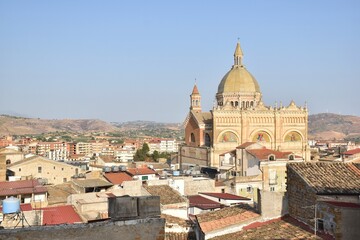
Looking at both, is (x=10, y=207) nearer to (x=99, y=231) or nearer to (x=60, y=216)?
(x=60, y=216)

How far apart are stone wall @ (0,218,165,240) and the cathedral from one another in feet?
150

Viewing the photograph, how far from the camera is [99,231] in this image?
703 centimetres

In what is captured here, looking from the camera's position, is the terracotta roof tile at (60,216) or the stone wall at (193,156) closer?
Result: the terracotta roof tile at (60,216)

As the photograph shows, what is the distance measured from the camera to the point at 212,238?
13.9m

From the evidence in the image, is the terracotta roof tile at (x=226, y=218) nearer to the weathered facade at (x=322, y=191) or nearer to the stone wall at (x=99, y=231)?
the weathered facade at (x=322, y=191)

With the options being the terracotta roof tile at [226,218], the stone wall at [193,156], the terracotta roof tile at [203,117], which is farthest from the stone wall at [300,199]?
the terracotta roof tile at [203,117]

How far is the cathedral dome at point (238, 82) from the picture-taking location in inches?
2522

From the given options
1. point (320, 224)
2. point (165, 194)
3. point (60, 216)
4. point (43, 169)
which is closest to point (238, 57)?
point (43, 169)

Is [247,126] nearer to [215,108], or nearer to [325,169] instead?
[215,108]

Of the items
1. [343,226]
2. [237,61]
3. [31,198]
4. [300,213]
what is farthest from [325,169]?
[237,61]

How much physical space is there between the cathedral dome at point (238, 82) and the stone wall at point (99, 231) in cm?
5757

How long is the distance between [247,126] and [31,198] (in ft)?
114

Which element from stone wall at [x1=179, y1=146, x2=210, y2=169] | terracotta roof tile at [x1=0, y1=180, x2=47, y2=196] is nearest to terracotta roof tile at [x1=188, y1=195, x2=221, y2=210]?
terracotta roof tile at [x1=0, y1=180, x2=47, y2=196]

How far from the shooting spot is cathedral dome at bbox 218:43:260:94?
210ft
